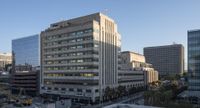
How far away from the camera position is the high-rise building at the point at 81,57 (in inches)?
4960

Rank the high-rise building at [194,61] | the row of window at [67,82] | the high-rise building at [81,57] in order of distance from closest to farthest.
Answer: the row of window at [67,82]
the high-rise building at [81,57]
the high-rise building at [194,61]

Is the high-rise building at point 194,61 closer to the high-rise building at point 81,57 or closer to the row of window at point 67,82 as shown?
the high-rise building at point 81,57

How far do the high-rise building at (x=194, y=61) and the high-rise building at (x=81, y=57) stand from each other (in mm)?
38510

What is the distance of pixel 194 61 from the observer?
129 m

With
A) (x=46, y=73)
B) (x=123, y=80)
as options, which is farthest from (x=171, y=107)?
(x=46, y=73)

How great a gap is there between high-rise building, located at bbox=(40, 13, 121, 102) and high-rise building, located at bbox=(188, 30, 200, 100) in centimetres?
3851

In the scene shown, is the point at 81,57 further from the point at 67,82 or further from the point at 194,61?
the point at 194,61

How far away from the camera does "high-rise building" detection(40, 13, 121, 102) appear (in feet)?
413

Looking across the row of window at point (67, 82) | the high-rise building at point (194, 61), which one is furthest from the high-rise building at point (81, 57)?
the high-rise building at point (194, 61)

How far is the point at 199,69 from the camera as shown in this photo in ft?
417

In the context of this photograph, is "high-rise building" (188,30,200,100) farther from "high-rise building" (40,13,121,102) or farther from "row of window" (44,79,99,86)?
"row of window" (44,79,99,86)

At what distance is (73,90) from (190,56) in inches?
2337

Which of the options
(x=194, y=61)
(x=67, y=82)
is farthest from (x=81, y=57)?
(x=194, y=61)

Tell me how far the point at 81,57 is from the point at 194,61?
54.3m
